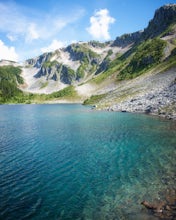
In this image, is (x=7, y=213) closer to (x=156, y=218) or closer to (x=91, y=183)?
(x=91, y=183)

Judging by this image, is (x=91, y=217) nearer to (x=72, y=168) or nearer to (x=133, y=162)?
(x=72, y=168)

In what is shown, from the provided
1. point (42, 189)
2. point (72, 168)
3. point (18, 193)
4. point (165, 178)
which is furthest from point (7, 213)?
point (165, 178)

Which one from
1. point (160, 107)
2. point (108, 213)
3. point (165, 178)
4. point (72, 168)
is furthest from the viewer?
point (160, 107)

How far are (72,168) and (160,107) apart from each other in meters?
59.4

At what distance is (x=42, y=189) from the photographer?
22.9 metres

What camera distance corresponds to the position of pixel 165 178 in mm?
24312

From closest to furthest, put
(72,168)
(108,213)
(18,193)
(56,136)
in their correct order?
(108,213), (18,193), (72,168), (56,136)

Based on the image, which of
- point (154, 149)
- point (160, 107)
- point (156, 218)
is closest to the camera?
point (156, 218)

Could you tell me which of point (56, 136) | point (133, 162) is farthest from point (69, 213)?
point (56, 136)

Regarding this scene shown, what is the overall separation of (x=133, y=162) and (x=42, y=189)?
1374cm

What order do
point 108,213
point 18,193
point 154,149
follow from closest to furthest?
1. point 108,213
2. point 18,193
3. point 154,149

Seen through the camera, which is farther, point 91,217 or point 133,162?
point 133,162

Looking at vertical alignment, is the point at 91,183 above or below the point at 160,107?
below

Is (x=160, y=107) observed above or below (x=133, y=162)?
above
